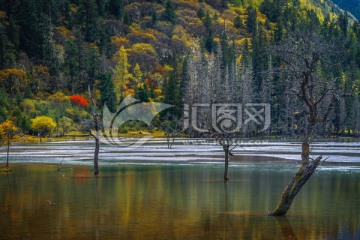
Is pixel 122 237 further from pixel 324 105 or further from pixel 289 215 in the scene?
pixel 324 105

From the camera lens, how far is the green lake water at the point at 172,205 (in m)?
25.4

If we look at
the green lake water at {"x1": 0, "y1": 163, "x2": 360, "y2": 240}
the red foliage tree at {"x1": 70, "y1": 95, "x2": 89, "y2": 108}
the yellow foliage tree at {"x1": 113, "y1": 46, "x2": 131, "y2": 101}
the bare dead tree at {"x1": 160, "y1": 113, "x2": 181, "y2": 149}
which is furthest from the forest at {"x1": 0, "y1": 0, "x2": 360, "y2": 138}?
the green lake water at {"x1": 0, "y1": 163, "x2": 360, "y2": 240}

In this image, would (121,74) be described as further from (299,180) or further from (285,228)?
(285,228)

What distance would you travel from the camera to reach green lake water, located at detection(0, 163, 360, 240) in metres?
25.4

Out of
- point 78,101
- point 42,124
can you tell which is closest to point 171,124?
point 42,124

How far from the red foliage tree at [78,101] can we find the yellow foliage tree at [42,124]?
91.2ft

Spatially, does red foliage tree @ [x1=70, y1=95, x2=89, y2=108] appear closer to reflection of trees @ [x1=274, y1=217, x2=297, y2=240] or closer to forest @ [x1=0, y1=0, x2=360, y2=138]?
forest @ [x1=0, y1=0, x2=360, y2=138]

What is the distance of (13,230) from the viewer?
1005 inches

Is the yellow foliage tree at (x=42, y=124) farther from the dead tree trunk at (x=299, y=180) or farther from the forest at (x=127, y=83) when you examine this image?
the dead tree trunk at (x=299, y=180)

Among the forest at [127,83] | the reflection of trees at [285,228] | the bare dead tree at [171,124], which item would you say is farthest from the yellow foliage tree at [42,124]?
the reflection of trees at [285,228]

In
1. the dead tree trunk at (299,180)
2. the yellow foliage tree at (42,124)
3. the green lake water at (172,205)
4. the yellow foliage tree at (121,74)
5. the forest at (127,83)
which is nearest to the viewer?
the green lake water at (172,205)

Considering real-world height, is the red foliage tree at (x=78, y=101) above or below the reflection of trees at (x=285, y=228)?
above

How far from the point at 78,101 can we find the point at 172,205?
124m

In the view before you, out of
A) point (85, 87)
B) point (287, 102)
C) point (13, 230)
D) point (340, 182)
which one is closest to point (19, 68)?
point (85, 87)
